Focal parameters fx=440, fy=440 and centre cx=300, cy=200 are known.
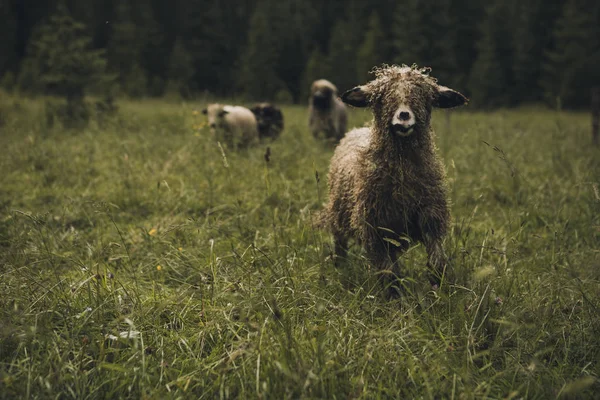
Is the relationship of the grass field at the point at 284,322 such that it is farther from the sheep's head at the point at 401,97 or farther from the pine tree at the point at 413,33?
the pine tree at the point at 413,33

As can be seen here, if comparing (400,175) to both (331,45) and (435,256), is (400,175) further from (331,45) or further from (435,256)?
(331,45)

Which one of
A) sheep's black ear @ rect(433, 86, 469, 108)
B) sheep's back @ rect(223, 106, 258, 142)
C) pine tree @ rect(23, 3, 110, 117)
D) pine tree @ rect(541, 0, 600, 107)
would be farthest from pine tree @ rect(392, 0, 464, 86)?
sheep's black ear @ rect(433, 86, 469, 108)

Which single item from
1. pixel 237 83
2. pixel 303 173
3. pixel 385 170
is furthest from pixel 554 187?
pixel 237 83

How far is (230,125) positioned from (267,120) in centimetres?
164

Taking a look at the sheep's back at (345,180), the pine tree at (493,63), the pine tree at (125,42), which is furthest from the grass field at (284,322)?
the pine tree at (125,42)

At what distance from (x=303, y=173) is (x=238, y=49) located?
27121 millimetres

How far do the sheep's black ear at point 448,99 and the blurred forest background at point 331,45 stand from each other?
22.3 metres

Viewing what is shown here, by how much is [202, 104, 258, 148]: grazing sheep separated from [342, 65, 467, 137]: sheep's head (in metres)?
4.48

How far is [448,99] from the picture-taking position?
2.97 meters

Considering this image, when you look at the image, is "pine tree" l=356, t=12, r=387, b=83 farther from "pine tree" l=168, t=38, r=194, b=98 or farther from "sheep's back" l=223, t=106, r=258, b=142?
"sheep's back" l=223, t=106, r=258, b=142

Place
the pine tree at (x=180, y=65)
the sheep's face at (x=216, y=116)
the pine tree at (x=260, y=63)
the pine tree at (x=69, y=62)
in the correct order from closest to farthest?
the sheep's face at (x=216, y=116) < the pine tree at (x=69, y=62) < the pine tree at (x=260, y=63) < the pine tree at (x=180, y=65)

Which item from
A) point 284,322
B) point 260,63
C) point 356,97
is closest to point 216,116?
point 356,97

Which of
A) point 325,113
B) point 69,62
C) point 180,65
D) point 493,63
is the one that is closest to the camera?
point 325,113

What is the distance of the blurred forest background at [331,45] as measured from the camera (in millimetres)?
26703
